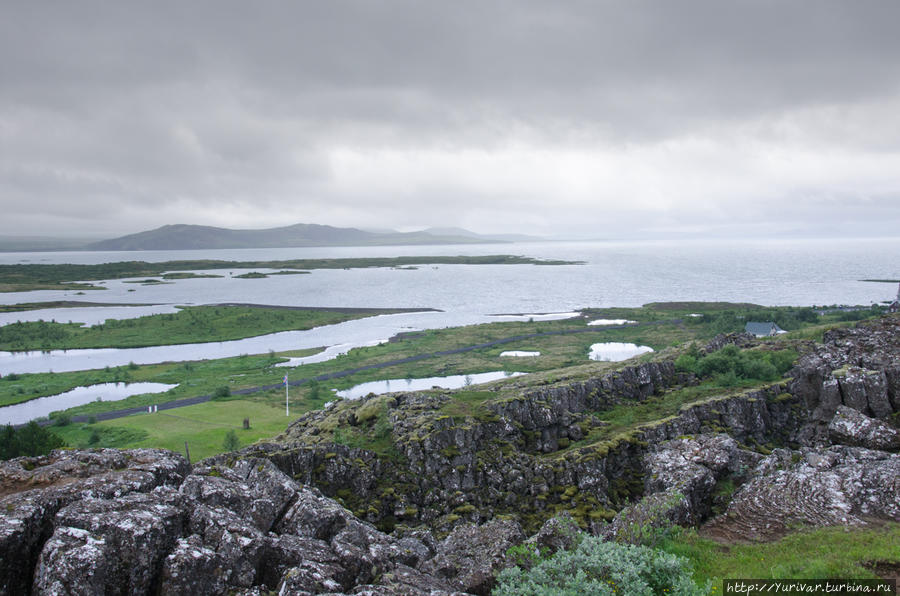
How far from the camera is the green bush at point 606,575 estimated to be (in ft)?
32.5

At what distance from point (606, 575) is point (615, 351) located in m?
77.9

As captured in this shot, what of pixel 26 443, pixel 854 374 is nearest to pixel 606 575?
pixel 854 374

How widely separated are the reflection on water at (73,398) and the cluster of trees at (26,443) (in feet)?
97.5

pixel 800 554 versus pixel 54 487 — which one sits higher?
pixel 54 487

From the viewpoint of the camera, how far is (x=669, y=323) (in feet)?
350

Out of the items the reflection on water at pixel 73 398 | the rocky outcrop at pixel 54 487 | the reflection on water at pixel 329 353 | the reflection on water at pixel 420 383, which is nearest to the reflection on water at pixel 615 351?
the reflection on water at pixel 420 383

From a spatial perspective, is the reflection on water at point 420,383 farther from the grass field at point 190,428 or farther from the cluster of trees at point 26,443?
the cluster of trees at point 26,443

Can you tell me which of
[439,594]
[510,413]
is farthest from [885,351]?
[439,594]

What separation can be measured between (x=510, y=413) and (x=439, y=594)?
16.5 meters

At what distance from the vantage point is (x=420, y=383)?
221 ft

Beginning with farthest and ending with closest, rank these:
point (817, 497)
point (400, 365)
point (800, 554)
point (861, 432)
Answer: point (400, 365)
point (861, 432)
point (817, 497)
point (800, 554)

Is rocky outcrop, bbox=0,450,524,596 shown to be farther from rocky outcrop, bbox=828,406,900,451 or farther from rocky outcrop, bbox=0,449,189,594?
rocky outcrop, bbox=828,406,900,451

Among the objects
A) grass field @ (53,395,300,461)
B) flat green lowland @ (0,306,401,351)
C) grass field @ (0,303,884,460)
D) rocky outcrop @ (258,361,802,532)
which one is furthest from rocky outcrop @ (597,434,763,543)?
flat green lowland @ (0,306,401,351)

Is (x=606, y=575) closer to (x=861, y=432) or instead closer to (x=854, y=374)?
(x=861, y=432)
